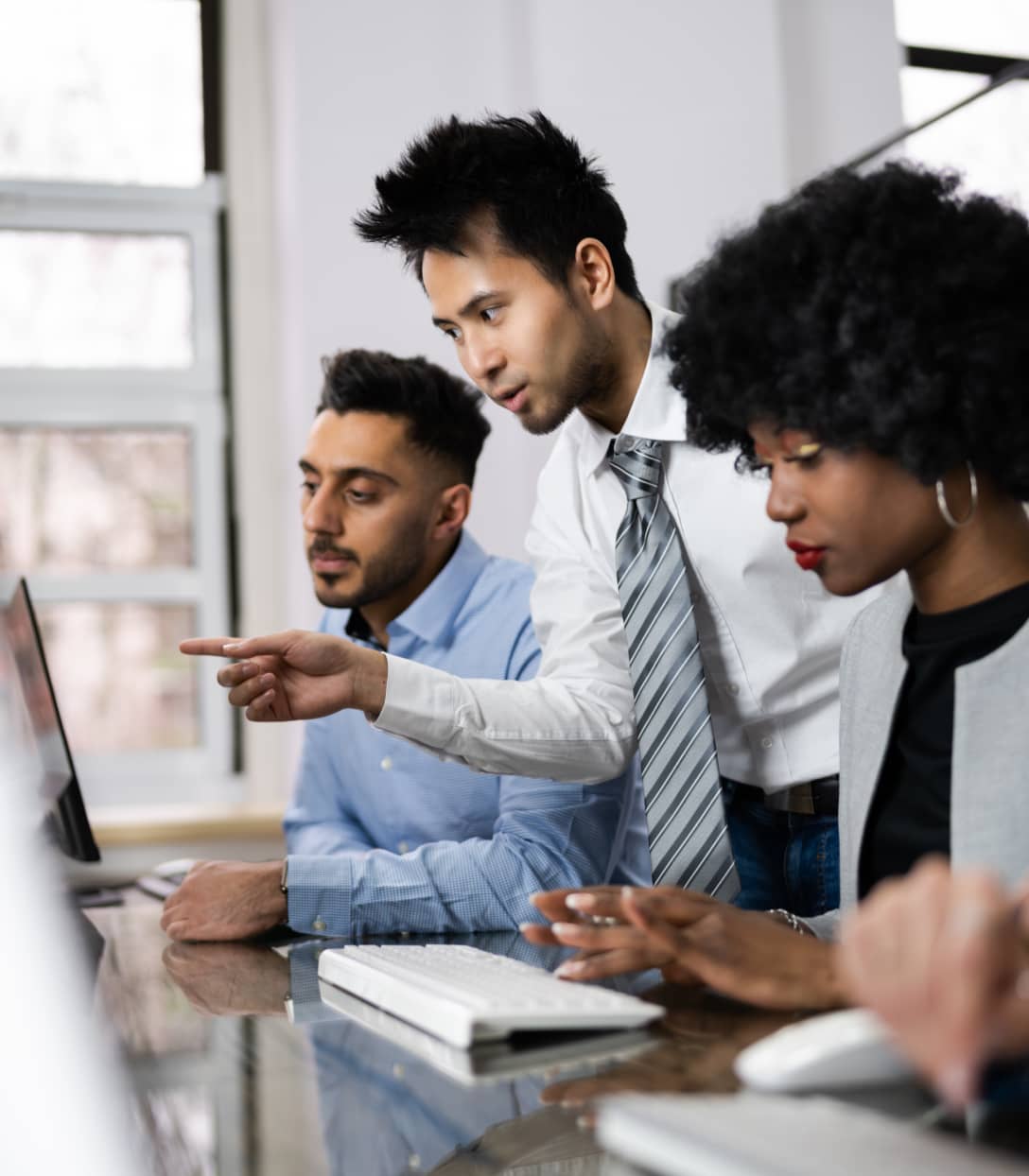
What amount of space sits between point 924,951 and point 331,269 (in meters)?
3.19

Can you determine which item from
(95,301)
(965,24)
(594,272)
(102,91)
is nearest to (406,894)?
(594,272)

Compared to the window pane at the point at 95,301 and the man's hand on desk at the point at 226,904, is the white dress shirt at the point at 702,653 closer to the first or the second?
the man's hand on desk at the point at 226,904

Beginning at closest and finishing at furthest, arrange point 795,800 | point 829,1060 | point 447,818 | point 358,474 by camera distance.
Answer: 1. point 829,1060
2. point 795,800
3. point 447,818
4. point 358,474

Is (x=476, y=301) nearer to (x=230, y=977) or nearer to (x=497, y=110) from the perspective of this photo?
(x=230, y=977)

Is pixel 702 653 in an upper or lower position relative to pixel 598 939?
upper

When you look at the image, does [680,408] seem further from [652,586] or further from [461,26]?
[461,26]

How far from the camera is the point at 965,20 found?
165 inches

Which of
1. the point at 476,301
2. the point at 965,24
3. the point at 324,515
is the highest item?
the point at 965,24

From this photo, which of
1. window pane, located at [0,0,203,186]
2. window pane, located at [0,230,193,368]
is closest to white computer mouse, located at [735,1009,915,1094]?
window pane, located at [0,230,193,368]

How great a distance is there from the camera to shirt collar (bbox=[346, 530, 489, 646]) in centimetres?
213

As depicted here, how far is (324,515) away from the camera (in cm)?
224

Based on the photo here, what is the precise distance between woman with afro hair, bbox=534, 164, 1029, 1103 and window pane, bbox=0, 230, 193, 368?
114 inches

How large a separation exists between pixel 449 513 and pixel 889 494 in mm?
1249

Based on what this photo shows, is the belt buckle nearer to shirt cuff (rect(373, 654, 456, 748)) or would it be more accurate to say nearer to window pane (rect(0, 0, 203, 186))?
shirt cuff (rect(373, 654, 456, 748))
